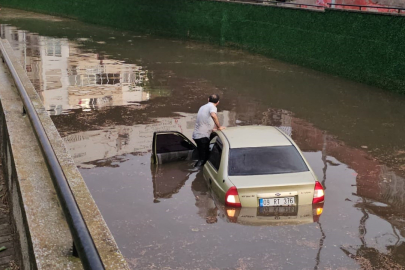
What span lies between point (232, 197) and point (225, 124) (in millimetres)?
7145

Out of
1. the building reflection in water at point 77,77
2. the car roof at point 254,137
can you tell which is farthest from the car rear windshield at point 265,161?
the building reflection in water at point 77,77

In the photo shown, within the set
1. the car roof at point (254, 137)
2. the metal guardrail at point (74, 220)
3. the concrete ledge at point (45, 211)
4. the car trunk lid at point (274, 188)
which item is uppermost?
the metal guardrail at point (74, 220)

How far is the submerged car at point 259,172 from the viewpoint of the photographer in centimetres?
910

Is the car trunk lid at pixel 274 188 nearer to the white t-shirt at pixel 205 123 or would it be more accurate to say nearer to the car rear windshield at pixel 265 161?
the car rear windshield at pixel 265 161

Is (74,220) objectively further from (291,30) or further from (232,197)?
(291,30)

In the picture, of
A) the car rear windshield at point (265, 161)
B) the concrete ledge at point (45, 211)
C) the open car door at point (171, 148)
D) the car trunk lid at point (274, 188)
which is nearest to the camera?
the concrete ledge at point (45, 211)

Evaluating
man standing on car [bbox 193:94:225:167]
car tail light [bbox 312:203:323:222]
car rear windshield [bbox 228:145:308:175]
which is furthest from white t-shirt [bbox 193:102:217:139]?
car tail light [bbox 312:203:323:222]

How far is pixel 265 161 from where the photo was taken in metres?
9.77

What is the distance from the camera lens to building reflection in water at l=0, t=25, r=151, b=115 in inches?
734

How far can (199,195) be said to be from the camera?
10.6 meters

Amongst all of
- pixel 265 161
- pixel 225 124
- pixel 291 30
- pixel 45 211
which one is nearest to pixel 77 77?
pixel 225 124

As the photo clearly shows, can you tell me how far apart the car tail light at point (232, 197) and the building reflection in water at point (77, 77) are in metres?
9.14

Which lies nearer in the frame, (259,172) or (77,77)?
(259,172)

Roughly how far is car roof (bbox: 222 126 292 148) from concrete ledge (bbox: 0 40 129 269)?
3.87 meters
